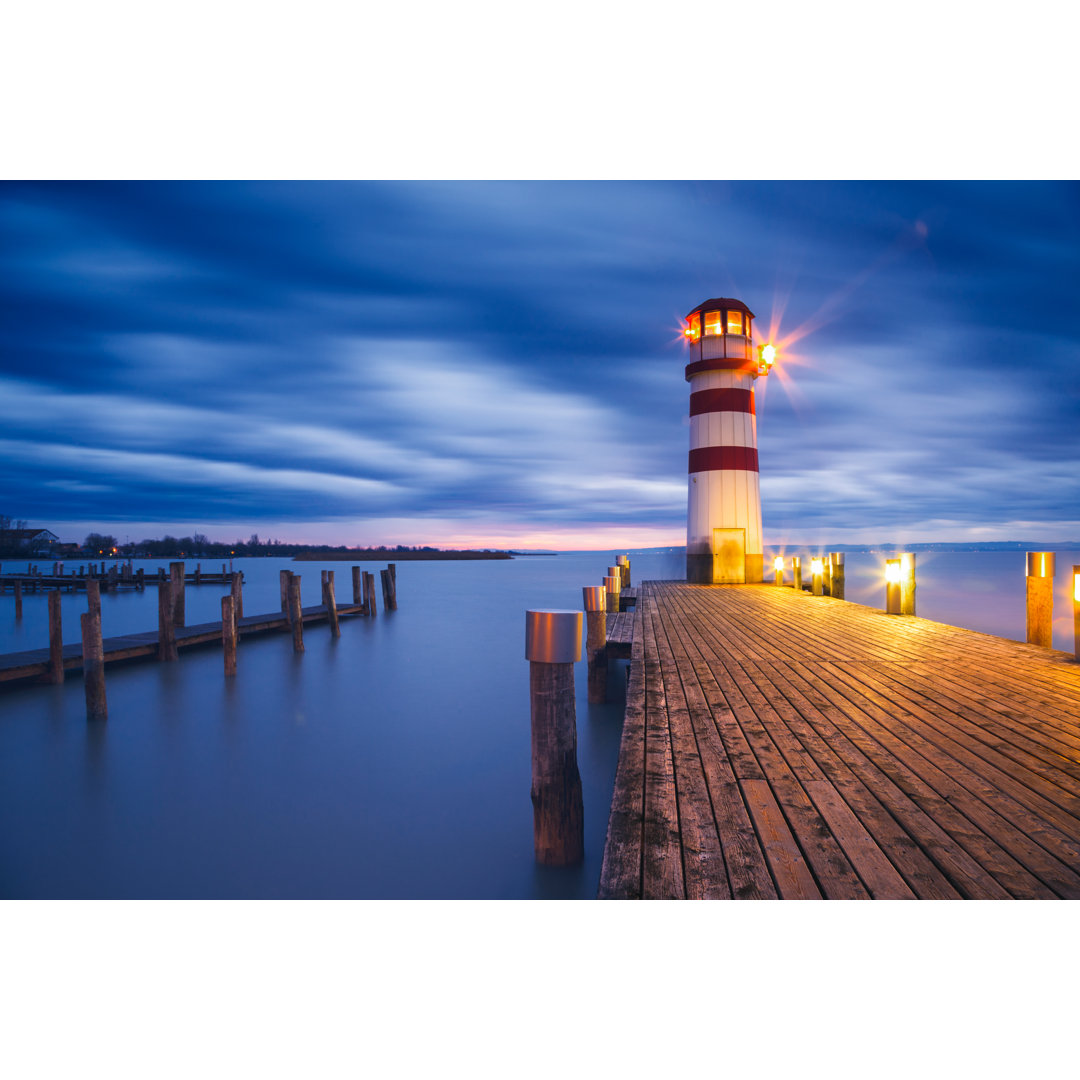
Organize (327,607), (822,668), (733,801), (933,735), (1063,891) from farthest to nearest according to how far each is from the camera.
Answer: (327,607), (822,668), (933,735), (733,801), (1063,891)

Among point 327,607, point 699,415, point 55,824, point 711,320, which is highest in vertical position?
point 711,320

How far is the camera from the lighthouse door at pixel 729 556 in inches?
620

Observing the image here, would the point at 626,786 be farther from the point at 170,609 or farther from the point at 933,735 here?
the point at 170,609

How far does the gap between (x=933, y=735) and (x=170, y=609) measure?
13874 mm

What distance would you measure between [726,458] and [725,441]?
47cm

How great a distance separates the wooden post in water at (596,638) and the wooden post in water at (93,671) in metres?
7.34

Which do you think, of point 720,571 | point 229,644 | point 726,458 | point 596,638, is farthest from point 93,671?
point 726,458

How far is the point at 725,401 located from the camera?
51.5 feet

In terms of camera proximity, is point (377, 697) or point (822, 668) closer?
point (822, 668)

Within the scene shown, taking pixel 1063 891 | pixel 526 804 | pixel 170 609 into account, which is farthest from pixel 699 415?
pixel 1063 891

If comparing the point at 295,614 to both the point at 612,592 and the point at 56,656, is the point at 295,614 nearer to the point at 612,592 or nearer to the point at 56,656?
the point at 56,656

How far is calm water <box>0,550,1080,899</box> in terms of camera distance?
481cm

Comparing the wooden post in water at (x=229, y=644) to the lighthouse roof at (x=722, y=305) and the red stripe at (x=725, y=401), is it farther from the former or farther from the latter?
the lighthouse roof at (x=722, y=305)
